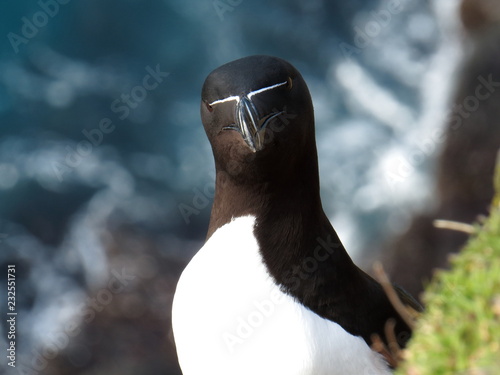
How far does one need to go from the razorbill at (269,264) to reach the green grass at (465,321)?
1.64 meters

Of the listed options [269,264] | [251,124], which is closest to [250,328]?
[269,264]

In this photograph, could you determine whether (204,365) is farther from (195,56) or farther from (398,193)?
(195,56)

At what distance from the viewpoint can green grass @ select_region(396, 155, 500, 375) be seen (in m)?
2.02

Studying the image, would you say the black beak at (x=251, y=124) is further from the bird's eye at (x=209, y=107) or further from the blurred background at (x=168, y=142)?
the blurred background at (x=168, y=142)

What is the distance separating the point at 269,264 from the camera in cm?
413

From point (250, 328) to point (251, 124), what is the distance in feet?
3.24

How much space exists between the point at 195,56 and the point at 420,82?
3222 millimetres

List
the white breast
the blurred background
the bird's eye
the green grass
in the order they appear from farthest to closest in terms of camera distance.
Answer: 1. the blurred background
2. the bird's eye
3. the white breast
4. the green grass

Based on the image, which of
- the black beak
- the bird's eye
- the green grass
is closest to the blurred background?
the bird's eye

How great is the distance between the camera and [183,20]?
39.5 ft

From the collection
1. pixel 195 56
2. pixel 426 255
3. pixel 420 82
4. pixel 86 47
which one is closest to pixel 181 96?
pixel 195 56

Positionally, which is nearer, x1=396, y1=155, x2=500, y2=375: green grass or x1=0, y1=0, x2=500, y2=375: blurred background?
x1=396, y1=155, x2=500, y2=375: green grass

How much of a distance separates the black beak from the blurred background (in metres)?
5.75

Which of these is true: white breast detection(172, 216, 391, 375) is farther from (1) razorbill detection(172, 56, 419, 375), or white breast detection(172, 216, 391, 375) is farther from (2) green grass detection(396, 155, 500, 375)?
(2) green grass detection(396, 155, 500, 375)
